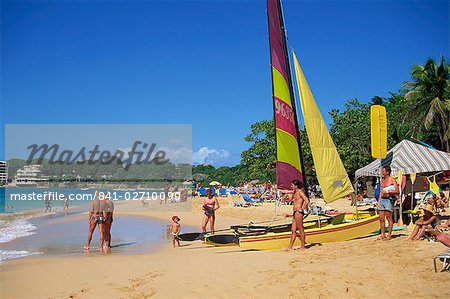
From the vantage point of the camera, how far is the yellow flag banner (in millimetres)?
8922

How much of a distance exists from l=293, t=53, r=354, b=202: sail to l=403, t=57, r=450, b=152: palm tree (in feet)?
57.7

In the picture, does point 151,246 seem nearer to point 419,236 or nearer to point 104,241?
point 104,241

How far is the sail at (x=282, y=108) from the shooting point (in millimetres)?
8508

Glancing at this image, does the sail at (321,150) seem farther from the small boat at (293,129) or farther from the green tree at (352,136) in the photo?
the green tree at (352,136)

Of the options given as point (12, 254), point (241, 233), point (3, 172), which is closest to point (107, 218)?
point (12, 254)

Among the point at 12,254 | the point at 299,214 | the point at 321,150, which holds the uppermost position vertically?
the point at 321,150

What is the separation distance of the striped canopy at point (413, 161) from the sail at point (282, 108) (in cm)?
322

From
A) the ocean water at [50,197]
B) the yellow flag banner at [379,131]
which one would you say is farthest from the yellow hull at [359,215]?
the ocean water at [50,197]

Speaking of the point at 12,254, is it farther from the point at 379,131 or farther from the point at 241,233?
the point at 379,131

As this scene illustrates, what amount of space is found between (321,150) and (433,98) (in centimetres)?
1914

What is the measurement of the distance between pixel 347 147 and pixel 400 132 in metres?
4.87

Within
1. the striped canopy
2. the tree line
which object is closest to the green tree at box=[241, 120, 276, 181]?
the tree line

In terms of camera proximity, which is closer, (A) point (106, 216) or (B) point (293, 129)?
(B) point (293, 129)

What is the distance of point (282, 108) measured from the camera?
28.1ft
